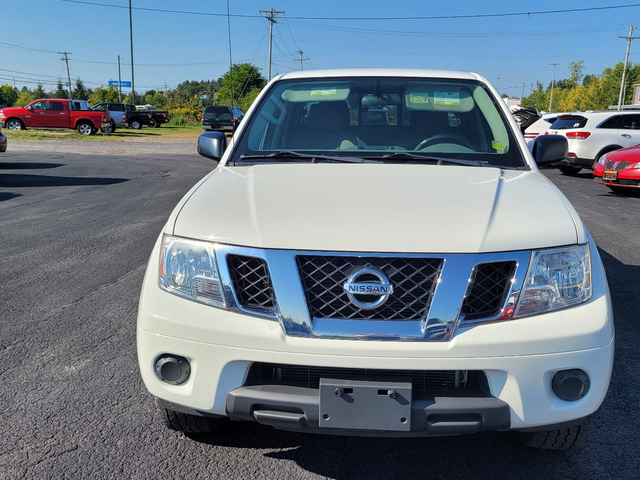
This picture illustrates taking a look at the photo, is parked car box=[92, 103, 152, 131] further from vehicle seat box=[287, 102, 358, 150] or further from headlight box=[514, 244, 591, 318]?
headlight box=[514, 244, 591, 318]

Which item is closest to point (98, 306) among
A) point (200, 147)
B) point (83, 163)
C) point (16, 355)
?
point (16, 355)

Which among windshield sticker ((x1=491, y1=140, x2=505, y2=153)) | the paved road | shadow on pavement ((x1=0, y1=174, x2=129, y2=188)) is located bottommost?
shadow on pavement ((x1=0, y1=174, x2=129, y2=188))

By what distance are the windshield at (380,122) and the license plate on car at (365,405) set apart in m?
1.48

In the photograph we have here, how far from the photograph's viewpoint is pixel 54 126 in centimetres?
3078

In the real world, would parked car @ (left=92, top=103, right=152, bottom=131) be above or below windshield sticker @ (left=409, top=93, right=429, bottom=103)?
below

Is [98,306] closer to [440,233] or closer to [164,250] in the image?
[164,250]

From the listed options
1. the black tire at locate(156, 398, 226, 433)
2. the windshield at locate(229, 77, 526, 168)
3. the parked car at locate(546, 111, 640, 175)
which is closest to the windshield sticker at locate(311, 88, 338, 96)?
the windshield at locate(229, 77, 526, 168)

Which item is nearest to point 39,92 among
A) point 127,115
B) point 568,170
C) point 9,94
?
point 9,94

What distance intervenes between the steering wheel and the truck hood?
618 mm

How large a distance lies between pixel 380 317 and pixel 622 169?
10800 mm

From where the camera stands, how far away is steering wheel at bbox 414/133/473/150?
341 centimetres

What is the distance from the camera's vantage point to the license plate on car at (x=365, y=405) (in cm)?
200

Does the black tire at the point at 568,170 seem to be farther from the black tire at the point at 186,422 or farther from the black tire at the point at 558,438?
the black tire at the point at 186,422

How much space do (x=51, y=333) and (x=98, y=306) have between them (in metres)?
0.56
